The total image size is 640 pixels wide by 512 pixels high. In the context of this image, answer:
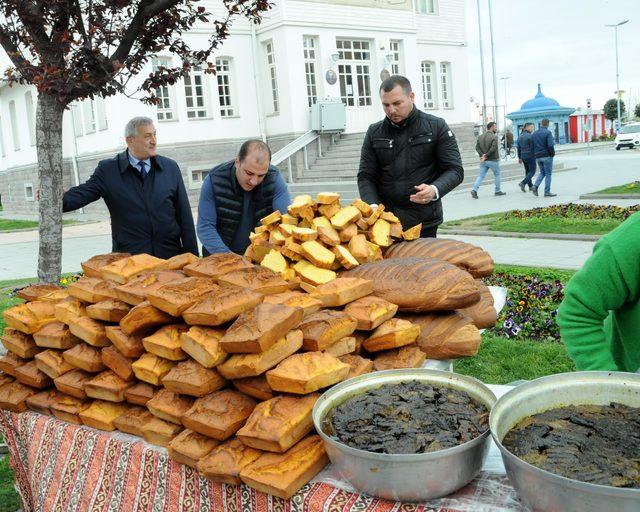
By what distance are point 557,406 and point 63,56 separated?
5476 mm

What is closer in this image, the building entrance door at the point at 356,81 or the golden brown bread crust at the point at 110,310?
the golden brown bread crust at the point at 110,310

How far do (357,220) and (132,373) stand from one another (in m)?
1.29

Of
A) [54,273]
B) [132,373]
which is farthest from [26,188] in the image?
[132,373]

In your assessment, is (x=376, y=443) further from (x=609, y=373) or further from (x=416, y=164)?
(x=416, y=164)

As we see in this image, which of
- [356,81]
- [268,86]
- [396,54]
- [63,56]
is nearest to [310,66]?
[268,86]

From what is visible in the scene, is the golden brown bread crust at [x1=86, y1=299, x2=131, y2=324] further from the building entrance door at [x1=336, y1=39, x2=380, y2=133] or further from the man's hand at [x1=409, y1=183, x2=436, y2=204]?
the building entrance door at [x1=336, y1=39, x2=380, y2=133]

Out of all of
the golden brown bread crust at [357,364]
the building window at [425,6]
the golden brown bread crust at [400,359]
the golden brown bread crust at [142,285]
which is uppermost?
the building window at [425,6]

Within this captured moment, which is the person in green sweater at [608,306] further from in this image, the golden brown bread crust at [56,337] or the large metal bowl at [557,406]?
the golden brown bread crust at [56,337]

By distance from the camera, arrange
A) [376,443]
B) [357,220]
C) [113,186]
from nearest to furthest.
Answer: [376,443] → [357,220] → [113,186]

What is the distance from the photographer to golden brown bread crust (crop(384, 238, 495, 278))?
2893 mm

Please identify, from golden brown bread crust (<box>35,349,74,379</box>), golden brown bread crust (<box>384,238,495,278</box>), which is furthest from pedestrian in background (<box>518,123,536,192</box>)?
golden brown bread crust (<box>35,349,74,379</box>)

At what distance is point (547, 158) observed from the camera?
17.4 m

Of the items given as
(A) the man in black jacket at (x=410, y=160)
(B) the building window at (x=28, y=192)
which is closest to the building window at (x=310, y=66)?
(B) the building window at (x=28, y=192)

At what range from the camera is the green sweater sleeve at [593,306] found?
1.91m
